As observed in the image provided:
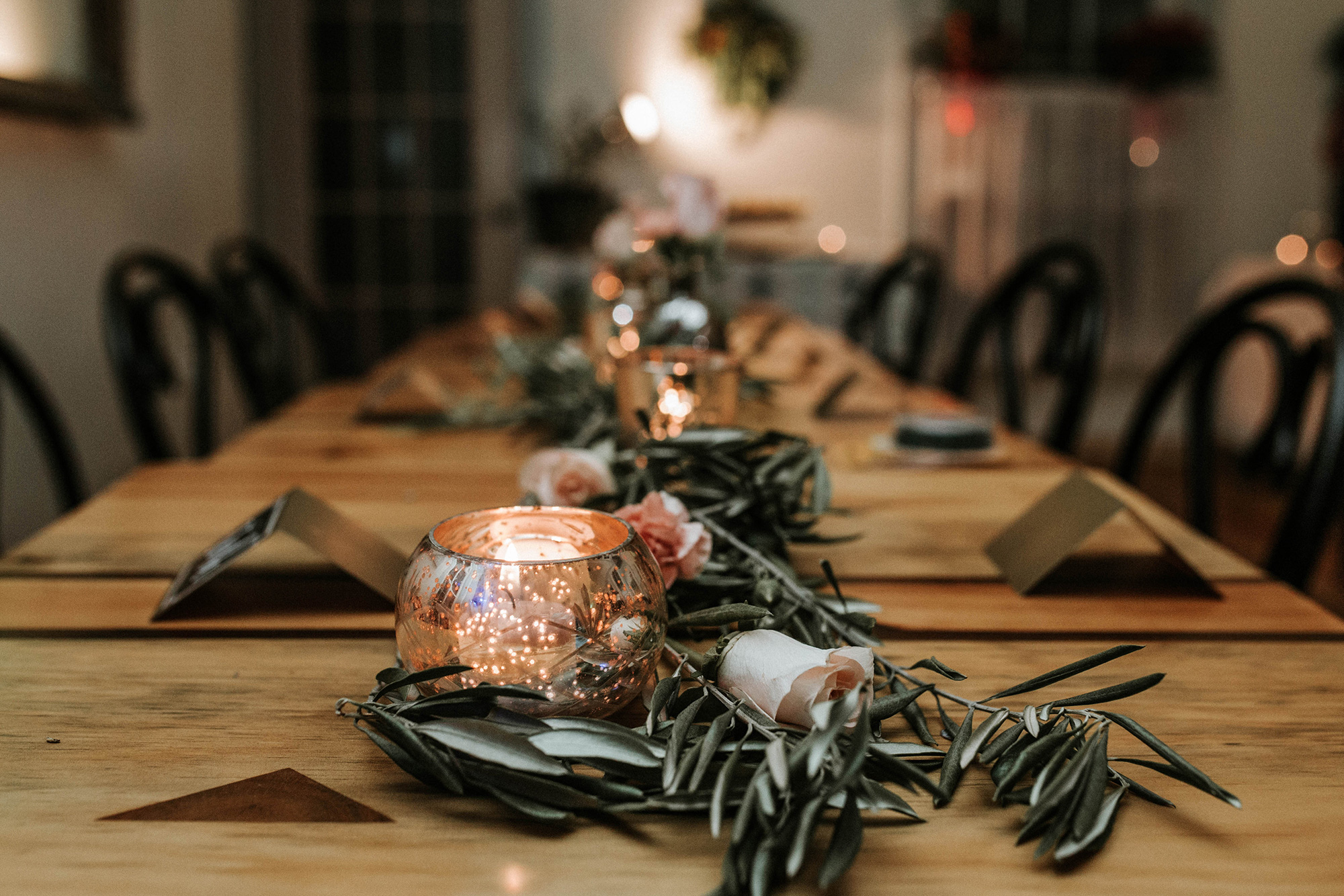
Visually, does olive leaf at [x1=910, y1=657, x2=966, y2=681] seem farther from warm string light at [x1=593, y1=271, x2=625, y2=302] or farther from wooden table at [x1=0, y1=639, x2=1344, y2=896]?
warm string light at [x1=593, y1=271, x2=625, y2=302]

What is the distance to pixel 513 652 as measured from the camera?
1.29ft

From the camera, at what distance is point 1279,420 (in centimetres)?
100

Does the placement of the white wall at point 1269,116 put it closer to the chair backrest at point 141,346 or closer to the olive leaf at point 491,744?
the chair backrest at point 141,346

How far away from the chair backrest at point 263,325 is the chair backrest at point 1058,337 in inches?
46.1

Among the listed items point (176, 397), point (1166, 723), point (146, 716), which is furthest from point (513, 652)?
point (176, 397)

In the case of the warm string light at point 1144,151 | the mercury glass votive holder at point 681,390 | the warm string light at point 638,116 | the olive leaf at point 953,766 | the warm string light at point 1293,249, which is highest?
the warm string light at point 1144,151

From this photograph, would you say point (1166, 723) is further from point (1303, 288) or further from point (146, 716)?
point (1303, 288)

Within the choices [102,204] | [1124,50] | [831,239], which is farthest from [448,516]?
[1124,50]

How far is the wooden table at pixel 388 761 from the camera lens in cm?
32

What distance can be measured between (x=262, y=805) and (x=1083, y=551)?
20.4 inches

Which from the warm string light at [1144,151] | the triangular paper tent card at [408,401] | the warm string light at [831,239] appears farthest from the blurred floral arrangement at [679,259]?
the warm string light at [1144,151]

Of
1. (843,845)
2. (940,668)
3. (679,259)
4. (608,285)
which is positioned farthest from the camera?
(608,285)

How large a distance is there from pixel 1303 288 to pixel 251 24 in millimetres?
4288

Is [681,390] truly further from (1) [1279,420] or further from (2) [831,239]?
(2) [831,239]
